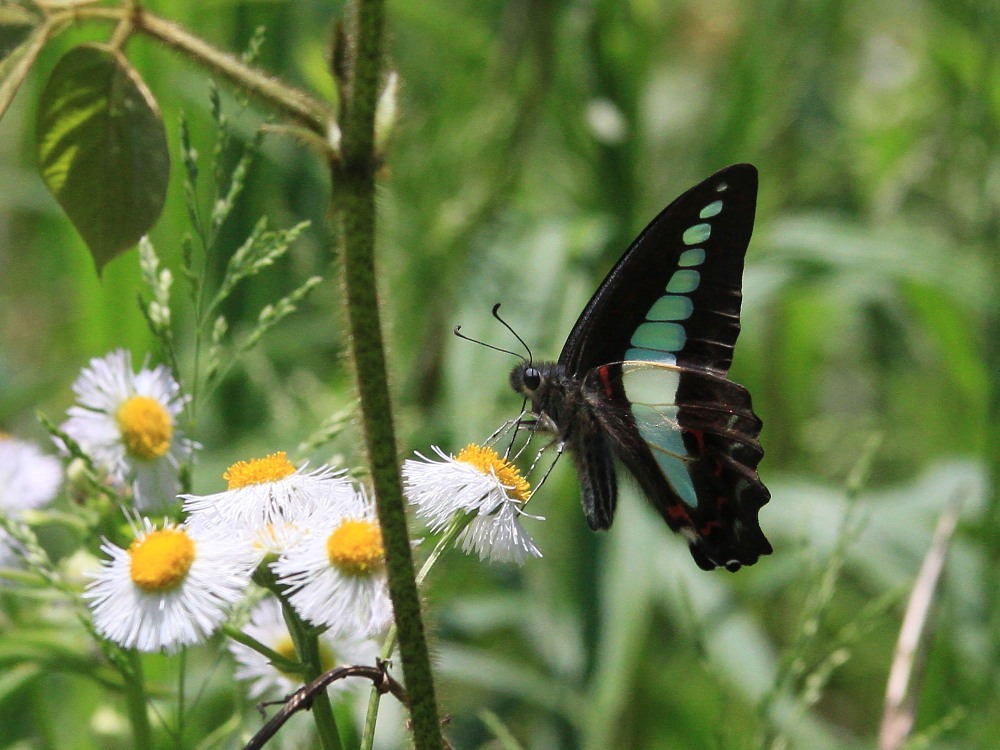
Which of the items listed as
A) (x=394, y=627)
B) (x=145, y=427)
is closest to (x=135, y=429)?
(x=145, y=427)

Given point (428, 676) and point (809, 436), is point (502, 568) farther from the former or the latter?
point (428, 676)

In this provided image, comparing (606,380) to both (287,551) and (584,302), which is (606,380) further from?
(584,302)

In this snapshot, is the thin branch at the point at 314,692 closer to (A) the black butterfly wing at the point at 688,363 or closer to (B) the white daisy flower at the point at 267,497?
(B) the white daisy flower at the point at 267,497

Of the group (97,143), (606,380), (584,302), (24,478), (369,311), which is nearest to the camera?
(369,311)

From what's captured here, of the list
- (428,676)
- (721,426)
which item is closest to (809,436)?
(721,426)

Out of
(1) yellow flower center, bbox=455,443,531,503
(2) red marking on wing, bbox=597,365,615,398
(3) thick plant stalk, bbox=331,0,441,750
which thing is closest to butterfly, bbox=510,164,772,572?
(2) red marking on wing, bbox=597,365,615,398

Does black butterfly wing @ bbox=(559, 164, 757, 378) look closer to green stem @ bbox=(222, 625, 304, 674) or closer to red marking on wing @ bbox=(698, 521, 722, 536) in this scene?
red marking on wing @ bbox=(698, 521, 722, 536)
